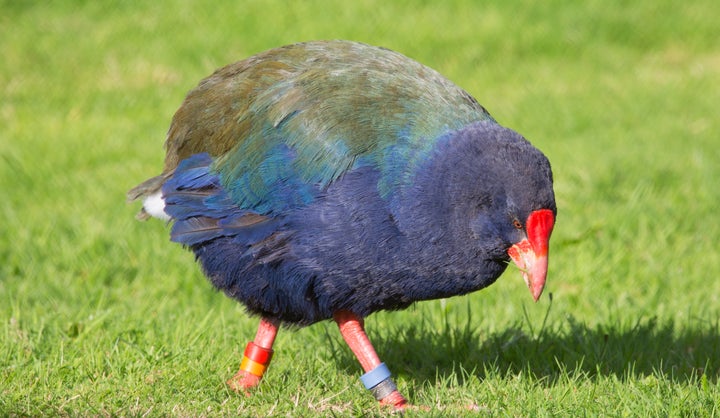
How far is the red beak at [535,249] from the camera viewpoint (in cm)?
286

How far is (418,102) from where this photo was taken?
3.06 metres

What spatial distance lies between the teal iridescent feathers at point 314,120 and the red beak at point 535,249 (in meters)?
0.36

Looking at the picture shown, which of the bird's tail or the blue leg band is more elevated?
the bird's tail

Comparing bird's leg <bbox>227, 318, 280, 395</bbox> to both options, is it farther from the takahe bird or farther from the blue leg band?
the blue leg band

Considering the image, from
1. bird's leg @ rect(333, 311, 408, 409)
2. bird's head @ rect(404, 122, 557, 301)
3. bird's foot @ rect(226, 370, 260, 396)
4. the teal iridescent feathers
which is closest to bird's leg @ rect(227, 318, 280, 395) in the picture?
bird's foot @ rect(226, 370, 260, 396)

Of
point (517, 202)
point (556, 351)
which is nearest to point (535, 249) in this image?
point (517, 202)

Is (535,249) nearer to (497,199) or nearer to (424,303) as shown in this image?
(497,199)

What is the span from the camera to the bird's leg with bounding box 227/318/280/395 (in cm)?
333

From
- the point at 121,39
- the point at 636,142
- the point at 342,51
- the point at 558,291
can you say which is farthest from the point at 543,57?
the point at 342,51

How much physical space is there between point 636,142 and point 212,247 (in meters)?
4.21

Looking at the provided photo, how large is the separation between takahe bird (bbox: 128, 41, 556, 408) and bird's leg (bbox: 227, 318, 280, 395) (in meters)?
0.01

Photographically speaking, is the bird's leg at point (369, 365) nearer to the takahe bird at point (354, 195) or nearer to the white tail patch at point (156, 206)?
the takahe bird at point (354, 195)

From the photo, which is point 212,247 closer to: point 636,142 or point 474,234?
point 474,234

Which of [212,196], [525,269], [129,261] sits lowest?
[129,261]
